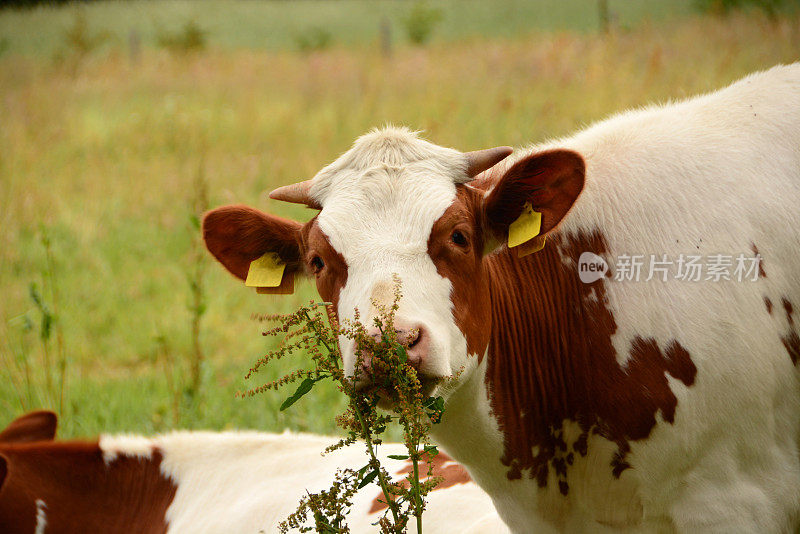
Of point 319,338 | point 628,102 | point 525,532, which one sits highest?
point 628,102

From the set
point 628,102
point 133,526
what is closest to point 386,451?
point 133,526

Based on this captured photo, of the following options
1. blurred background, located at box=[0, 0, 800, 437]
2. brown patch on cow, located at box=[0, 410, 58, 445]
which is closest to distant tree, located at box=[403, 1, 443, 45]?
blurred background, located at box=[0, 0, 800, 437]

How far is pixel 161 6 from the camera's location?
3041cm

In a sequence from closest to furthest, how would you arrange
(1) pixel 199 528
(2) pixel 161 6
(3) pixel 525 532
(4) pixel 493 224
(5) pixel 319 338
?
(5) pixel 319 338 → (4) pixel 493 224 → (3) pixel 525 532 → (1) pixel 199 528 → (2) pixel 161 6

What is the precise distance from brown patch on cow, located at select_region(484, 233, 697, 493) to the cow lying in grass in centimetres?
64

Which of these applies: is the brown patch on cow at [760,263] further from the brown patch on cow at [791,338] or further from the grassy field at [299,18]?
the grassy field at [299,18]

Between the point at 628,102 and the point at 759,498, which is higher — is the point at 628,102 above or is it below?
above

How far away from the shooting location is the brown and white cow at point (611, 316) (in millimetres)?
3217

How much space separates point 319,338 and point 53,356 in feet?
19.9

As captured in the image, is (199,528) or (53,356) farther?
(53,356)

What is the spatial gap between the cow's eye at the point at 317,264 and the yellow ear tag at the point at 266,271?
0.44 m

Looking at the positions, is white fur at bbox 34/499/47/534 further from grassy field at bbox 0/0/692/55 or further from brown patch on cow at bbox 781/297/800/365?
grassy field at bbox 0/0/692/55

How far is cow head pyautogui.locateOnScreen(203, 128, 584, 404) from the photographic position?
9.23 feet

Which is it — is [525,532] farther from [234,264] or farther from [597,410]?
[234,264]
